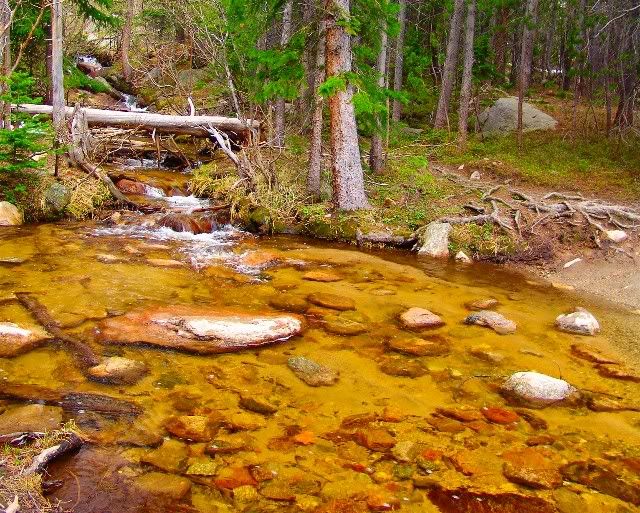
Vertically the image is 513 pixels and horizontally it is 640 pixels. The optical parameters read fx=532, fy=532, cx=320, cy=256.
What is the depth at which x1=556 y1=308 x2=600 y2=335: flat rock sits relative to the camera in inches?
266

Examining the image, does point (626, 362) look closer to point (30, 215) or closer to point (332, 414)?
point (332, 414)

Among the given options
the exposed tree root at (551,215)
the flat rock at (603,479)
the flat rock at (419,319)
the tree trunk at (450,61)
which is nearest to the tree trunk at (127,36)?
the tree trunk at (450,61)

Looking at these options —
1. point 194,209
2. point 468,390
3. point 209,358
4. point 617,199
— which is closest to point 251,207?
point 194,209

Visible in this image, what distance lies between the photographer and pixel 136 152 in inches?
642

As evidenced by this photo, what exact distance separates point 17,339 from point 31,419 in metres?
1.52

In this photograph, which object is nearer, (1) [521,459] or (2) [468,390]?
(1) [521,459]

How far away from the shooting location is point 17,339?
5305 millimetres

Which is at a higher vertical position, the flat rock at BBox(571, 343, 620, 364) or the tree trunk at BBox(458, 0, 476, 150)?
the tree trunk at BBox(458, 0, 476, 150)

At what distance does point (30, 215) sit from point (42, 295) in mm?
4495

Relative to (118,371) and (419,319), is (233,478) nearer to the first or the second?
(118,371)

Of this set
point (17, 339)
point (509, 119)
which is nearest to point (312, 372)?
point (17, 339)

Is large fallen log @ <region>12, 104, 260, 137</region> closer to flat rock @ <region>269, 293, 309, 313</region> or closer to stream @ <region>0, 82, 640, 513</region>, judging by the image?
stream @ <region>0, 82, 640, 513</region>

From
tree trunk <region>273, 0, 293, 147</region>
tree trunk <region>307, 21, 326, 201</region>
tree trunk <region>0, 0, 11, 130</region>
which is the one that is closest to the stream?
tree trunk <region>307, 21, 326, 201</region>

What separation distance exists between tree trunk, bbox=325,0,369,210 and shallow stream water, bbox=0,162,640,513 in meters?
2.96
